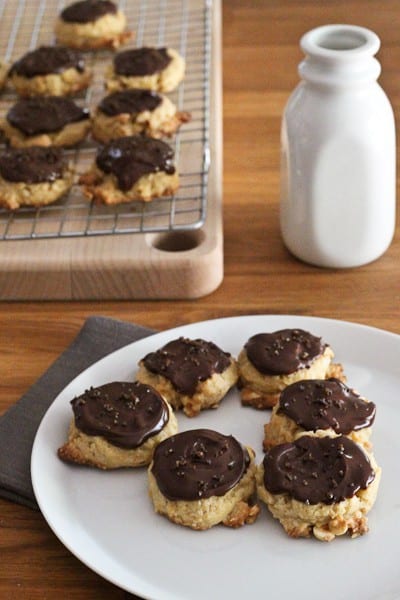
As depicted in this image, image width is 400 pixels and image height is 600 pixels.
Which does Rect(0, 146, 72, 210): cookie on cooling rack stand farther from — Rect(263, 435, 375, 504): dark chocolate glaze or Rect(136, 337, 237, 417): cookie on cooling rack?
Rect(263, 435, 375, 504): dark chocolate glaze

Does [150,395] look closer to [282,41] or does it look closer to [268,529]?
[268,529]

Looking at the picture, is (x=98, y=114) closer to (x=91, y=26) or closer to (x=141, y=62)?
(x=141, y=62)

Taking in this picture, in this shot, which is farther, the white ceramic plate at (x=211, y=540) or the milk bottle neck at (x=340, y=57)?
the milk bottle neck at (x=340, y=57)

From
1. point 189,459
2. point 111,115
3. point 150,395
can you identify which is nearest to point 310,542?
point 189,459

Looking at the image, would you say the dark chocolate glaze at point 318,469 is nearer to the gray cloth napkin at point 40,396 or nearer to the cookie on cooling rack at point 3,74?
the gray cloth napkin at point 40,396

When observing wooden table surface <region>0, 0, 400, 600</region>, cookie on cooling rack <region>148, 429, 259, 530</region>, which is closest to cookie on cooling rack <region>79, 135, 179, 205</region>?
wooden table surface <region>0, 0, 400, 600</region>

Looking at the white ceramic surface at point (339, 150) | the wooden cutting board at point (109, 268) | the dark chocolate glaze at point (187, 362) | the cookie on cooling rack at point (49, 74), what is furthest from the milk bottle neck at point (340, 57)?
the cookie on cooling rack at point (49, 74)
